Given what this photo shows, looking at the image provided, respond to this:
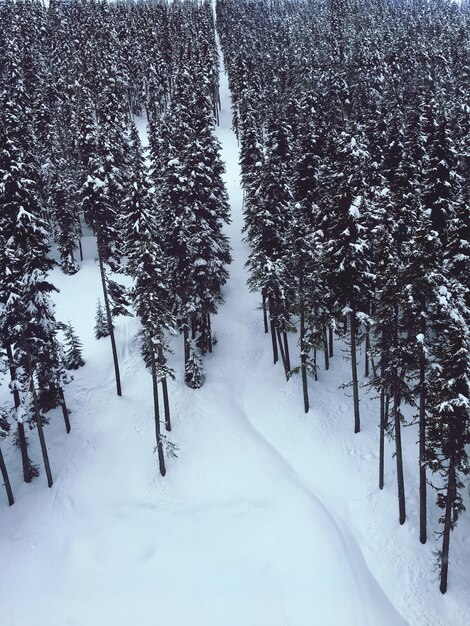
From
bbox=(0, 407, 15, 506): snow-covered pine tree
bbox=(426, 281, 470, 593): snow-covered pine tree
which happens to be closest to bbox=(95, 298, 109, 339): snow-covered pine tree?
bbox=(0, 407, 15, 506): snow-covered pine tree

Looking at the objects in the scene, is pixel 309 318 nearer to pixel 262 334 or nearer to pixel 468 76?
pixel 262 334

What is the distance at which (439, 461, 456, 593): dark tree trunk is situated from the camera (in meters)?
19.3

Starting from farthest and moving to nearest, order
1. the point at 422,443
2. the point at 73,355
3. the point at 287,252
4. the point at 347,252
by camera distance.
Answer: the point at 73,355 < the point at 287,252 < the point at 347,252 < the point at 422,443

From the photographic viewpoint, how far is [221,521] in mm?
24984

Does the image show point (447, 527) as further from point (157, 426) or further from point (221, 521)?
point (157, 426)

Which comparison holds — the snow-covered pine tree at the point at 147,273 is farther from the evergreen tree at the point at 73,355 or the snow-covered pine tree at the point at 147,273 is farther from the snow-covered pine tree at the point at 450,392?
the snow-covered pine tree at the point at 450,392

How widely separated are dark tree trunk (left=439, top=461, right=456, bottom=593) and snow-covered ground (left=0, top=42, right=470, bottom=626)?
85 centimetres

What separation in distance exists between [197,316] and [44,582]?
63.4ft

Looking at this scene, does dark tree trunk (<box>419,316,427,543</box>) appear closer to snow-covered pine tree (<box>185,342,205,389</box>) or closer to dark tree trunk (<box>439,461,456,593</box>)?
dark tree trunk (<box>439,461,456,593</box>)

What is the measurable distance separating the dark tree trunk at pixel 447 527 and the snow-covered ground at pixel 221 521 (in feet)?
2.77

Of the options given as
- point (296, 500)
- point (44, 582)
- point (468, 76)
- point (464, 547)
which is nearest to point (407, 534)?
point (464, 547)

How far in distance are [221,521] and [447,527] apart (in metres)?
11.6

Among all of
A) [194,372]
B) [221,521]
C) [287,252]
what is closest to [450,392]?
[221,521]

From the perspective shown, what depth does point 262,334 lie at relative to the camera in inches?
1543
